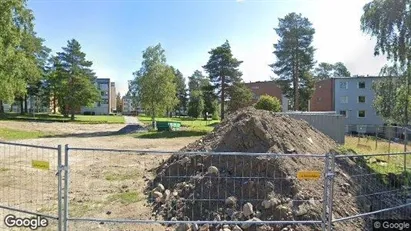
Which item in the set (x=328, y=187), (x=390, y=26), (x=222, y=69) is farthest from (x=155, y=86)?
(x=328, y=187)

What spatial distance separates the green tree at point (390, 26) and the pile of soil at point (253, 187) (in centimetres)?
1137

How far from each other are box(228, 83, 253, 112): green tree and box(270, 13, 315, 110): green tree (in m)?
6.81

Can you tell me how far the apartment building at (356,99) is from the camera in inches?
2109

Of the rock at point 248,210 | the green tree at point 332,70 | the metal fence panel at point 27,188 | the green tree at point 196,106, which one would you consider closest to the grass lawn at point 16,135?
the metal fence panel at point 27,188

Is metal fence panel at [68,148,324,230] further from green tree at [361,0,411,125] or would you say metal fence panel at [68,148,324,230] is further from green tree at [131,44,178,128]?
green tree at [131,44,178,128]

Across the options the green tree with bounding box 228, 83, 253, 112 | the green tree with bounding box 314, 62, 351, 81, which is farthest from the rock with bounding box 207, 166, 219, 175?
the green tree with bounding box 314, 62, 351, 81

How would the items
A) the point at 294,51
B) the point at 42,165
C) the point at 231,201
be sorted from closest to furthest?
1. the point at 42,165
2. the point at 231,201
3. the point at 294,51

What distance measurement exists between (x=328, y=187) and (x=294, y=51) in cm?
3938

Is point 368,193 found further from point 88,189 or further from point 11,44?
point 11,44

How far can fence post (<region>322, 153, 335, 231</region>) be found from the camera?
4.52 metres

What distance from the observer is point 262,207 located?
6.24m

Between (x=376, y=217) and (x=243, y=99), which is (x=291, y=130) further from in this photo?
(x=243, y=99)

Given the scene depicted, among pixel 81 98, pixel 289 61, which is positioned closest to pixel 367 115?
pixel 289 61

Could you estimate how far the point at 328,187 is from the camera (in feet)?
15.2
